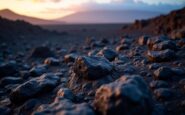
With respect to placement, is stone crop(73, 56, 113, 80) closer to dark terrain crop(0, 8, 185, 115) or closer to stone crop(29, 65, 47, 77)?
dark terrain crop(0, 8, 185, 115)

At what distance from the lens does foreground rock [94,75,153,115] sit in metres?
2.34

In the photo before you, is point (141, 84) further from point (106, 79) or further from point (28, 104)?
point (28, 104)

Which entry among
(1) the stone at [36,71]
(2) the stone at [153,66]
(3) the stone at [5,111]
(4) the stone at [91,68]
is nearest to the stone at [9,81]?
(1) the stone at [36,71]

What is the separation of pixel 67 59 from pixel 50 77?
2073 millimetres

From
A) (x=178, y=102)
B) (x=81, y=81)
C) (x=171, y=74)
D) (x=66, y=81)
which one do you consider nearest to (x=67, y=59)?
(x=66, y=81)

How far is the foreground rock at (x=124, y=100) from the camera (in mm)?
2342

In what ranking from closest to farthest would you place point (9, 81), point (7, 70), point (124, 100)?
1. point (124, 100)
2. point (9, 81)
3. point (7, 70)

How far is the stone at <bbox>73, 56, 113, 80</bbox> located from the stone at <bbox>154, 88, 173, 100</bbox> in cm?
69

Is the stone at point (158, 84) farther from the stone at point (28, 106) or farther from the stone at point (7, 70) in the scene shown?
the stone at point (7, 70)

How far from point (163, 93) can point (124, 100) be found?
81cm

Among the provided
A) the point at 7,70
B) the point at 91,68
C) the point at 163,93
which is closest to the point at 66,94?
the point at 91,68

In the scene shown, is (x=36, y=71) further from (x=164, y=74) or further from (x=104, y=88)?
(x=104, y=88)

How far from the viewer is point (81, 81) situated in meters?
3.44

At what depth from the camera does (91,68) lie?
328 cm
